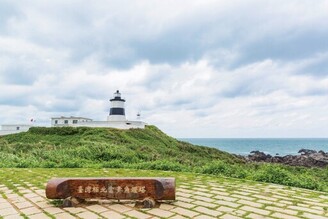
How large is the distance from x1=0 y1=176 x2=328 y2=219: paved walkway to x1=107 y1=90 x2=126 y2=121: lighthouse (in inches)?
1198

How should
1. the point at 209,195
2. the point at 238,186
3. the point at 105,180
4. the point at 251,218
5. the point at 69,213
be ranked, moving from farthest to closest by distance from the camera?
the point at 238,186 < the point at 209,195 < the point at 105,180 < the point at 69,213 < the point at 251,218

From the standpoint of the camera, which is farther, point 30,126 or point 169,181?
point 30,126

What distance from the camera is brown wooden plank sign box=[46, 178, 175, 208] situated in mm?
4598

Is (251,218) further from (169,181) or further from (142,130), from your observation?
(142,130)

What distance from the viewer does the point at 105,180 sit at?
4.65m

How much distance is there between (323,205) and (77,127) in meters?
27.9

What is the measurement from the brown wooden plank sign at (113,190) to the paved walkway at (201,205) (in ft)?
0.48

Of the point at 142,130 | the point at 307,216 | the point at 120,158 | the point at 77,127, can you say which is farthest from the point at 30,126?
the point at 307,216

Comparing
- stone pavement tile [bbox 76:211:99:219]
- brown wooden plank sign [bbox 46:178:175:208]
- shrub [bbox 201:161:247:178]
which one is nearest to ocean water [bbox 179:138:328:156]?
shrub [bbox 201:161:247:178]

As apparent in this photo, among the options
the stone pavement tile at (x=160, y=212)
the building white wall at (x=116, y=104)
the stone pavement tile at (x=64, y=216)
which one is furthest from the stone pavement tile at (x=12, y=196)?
the building white wall at (x=116, y=104)

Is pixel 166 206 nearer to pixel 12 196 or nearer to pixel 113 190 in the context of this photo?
pixel 113 190

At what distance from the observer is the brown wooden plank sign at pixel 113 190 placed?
4.60 metres

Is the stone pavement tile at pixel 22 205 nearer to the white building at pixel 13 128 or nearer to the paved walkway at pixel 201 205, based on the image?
the paved walkway at pixel 201 205

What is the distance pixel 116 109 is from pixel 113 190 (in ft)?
107
